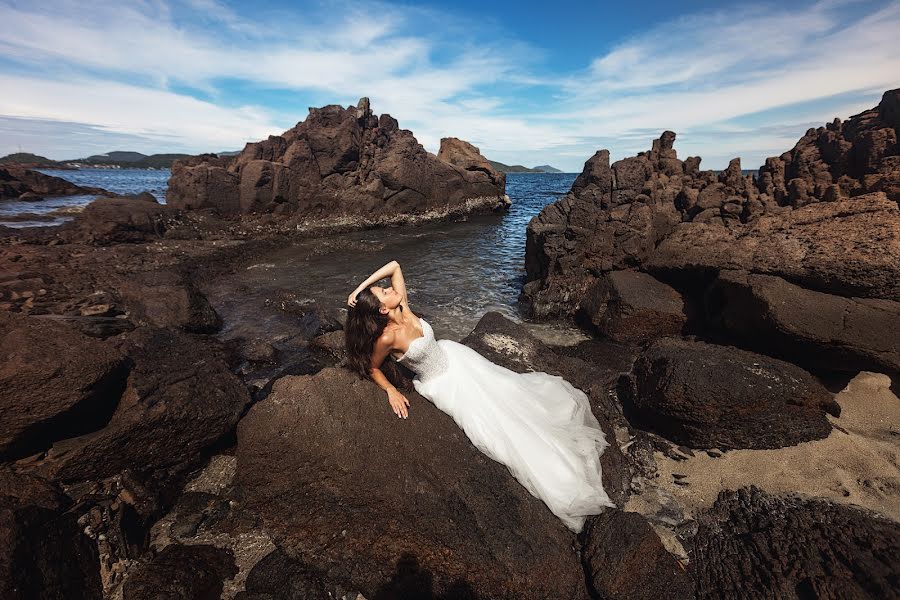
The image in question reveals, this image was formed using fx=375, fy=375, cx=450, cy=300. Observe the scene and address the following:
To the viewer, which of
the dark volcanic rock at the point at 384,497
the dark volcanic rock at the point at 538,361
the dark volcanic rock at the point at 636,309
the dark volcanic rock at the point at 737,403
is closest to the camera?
the dark volcanic rock at the point at 384,497

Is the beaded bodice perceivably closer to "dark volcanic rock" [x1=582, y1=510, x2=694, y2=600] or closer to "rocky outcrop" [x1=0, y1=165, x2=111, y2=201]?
"dark volcanic rock" [x1=582, y1=510, x2=694, y2=600]

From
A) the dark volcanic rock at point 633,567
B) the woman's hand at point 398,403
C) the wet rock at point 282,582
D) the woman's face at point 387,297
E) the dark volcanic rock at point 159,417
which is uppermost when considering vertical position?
the woman's face at point 387,297

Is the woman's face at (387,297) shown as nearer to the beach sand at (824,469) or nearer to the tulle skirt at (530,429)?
the tulle skirt at (530,429)

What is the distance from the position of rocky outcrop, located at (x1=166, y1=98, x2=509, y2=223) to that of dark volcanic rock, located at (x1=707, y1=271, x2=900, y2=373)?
2606cm

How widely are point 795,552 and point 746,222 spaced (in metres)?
9.65

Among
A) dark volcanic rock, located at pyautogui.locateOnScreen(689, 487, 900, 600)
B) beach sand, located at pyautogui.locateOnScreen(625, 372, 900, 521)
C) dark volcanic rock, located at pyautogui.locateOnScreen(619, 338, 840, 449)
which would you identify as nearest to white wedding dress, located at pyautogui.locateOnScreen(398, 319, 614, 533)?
beach sand, located at pyautogui.locateOnScreen(625, 372, 900, 521)

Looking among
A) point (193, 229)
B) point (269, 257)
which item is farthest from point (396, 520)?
point (193, 229)

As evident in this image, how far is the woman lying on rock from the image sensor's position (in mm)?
4215

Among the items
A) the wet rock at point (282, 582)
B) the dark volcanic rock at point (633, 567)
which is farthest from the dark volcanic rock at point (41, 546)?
the dark volcanic rock at point (633, 567)

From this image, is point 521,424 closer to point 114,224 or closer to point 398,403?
point 398,403

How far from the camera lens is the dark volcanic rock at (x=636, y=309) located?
29.6 ft

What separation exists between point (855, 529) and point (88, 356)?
809 centimetres

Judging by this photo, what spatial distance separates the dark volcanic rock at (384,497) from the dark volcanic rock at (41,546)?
53.6 inches

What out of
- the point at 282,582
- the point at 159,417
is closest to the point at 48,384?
the point at 159,417
